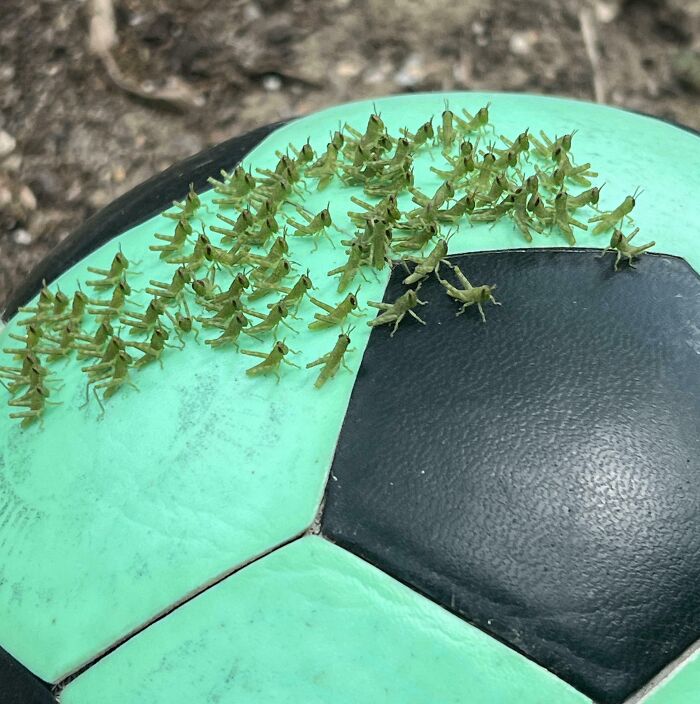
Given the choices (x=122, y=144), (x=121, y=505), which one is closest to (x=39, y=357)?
(x=121, y=505)

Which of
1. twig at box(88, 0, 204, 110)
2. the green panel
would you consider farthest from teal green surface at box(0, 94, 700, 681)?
twig at box(88, 0, 204, 110)

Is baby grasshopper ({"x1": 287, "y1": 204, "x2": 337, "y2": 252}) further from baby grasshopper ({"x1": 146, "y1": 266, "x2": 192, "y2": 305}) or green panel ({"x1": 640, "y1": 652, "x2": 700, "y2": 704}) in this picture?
green panel ({"x1": 640, "y1": 652, "x2": 700, "y2": 704})

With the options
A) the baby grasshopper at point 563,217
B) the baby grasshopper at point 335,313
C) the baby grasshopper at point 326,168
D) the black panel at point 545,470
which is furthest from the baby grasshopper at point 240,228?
the baby grasshopper at point 563,217

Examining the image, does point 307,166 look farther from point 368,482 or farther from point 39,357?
point 368,482

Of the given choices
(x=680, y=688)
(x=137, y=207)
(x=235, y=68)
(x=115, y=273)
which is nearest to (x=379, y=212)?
(x=115, y=273)

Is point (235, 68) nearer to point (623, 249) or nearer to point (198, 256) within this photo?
point (198, 256)

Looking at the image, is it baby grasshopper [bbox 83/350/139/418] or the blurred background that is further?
the blurred background
